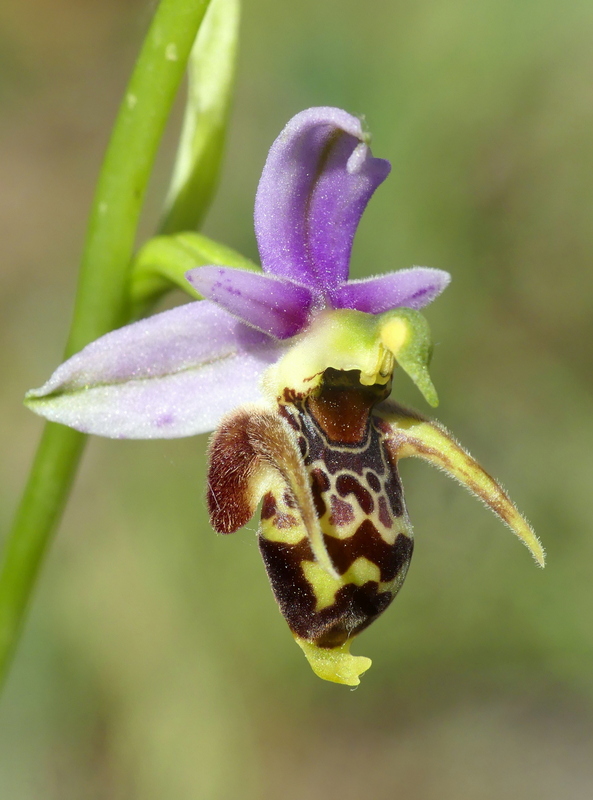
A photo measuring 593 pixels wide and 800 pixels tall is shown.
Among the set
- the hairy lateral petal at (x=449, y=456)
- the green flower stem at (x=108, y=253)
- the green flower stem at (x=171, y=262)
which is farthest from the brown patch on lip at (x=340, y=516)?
the green flower stem at (x=108, y=253)

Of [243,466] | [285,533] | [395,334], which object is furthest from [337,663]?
[395,334]

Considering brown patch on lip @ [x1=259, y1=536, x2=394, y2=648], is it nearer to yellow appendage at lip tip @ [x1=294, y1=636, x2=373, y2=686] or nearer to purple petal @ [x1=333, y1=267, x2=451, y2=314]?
yellow appendage at lip tip @ [x1=294, y1=636, x2=373, y2=686]

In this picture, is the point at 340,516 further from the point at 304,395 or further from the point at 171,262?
the point at 171,262

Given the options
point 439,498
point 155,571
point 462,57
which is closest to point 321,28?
point 462,57

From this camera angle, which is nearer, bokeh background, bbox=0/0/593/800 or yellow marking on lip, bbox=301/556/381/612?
yellow marking on lip, bbox=301/556/381/612

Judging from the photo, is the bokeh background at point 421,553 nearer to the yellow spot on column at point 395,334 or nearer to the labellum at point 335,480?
the labellum at point 335,480

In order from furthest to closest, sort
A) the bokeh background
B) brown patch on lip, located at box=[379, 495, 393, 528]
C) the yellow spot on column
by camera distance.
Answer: the bokeh background < brown patch on lip, located at box=[379, 495, 393, 528] < the yellow spot on column

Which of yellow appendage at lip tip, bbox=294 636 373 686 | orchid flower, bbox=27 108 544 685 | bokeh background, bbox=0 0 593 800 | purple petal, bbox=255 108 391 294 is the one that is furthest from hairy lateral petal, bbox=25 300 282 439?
bokeh background, bbox=0 0 593 800
